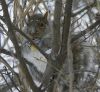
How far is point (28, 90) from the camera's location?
3.98 ft

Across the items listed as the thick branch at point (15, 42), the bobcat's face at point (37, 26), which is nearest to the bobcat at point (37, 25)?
the bobcat's face at point (37, 26)

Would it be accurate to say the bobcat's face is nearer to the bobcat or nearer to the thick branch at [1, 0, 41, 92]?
the bobcat

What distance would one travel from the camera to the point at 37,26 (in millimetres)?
1640

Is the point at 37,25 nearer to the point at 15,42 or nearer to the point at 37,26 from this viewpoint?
the point at 37,26

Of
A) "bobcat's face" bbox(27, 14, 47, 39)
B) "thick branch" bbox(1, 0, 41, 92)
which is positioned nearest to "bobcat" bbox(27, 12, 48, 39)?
"bobcat's face" bbox(27, 14, 47, 39)

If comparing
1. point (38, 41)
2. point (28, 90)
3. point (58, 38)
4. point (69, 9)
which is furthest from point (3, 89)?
point (69, 9)

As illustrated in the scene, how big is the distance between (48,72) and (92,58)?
49 cm

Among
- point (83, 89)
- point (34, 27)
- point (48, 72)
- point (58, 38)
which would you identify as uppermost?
point (34, 27)

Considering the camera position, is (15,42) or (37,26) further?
(37,26)

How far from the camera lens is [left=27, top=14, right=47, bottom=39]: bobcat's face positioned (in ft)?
5.24

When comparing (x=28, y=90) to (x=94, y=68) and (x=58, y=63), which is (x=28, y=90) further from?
(x=94, y=68)

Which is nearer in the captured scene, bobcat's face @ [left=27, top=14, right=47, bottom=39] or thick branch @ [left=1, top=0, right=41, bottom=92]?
thick branch @ [left=1, top=0, right=41, bottom=92]

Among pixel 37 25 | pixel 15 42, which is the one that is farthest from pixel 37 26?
pixel 15 42

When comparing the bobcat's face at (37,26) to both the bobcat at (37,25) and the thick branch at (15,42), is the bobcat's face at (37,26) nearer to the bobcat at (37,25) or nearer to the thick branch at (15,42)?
the bobcat at (37,25)
